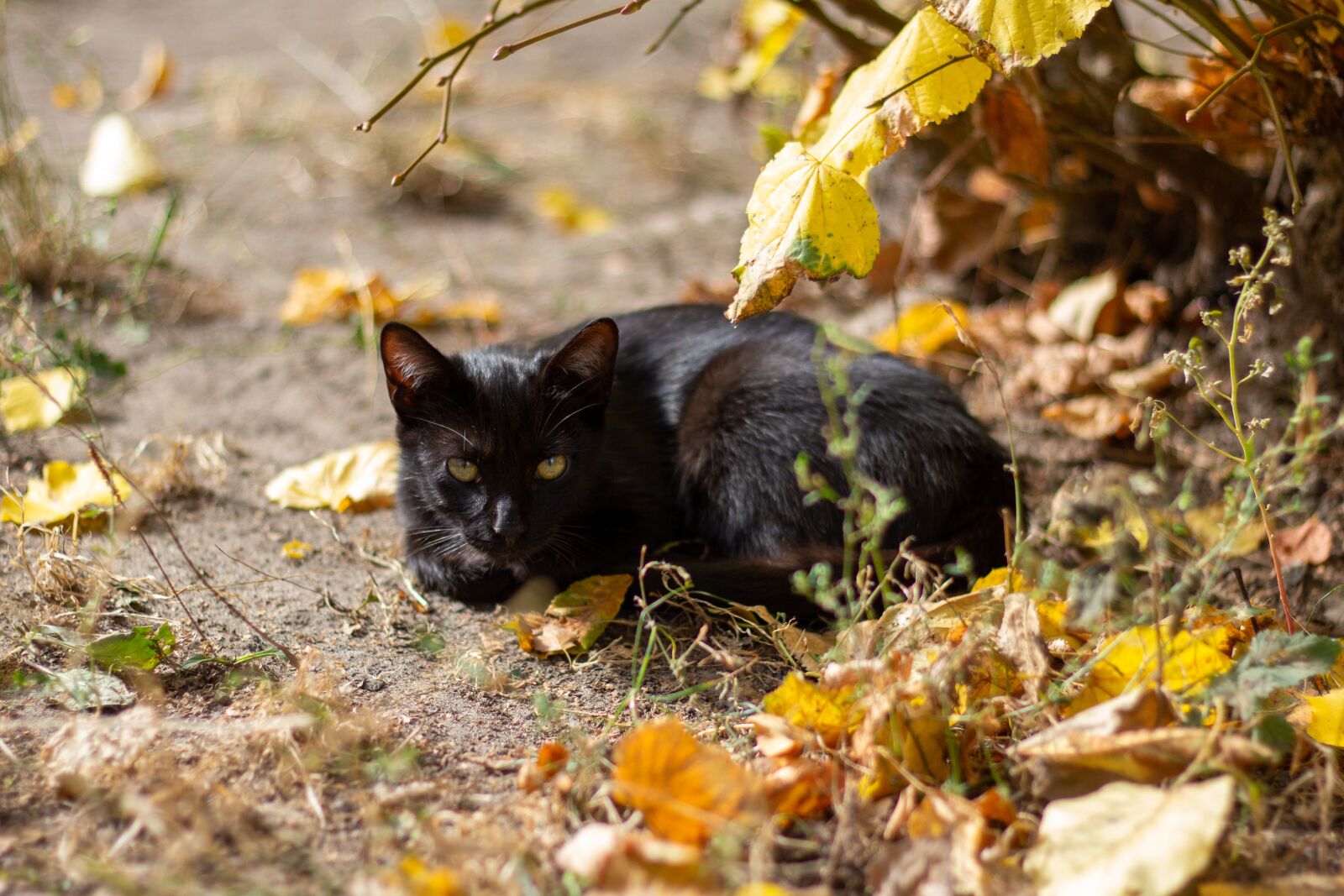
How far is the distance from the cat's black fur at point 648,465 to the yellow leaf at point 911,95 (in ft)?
2.16

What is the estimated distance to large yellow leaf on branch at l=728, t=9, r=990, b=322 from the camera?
6.75ft

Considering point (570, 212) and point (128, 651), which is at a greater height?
point (570, 212)

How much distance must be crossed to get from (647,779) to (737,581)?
844mm

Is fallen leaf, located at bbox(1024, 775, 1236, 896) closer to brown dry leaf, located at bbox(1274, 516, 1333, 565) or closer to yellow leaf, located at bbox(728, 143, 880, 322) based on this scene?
yellow leaf, located at bbox(728, 143, 880, 322)

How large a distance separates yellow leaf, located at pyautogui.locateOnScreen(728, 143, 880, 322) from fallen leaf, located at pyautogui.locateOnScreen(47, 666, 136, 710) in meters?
1.27

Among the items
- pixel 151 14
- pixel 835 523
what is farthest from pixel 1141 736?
pixel 151 14

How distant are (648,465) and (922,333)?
1258 millimetres

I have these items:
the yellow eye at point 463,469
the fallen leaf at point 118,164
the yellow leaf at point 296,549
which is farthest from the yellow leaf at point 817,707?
the fallen leaf at point 118,164

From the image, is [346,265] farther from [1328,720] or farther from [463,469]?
[1328,720]

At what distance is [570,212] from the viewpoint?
4.95 meters

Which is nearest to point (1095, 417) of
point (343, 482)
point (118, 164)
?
point (343, 482)

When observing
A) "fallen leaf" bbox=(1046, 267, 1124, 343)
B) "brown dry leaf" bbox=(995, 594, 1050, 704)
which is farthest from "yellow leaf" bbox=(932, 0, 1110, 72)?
"fallen leaf" bbox=(1046, 267, 1124, 343)

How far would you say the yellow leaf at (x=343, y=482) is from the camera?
292 cm

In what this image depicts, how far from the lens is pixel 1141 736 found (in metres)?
1.64
